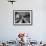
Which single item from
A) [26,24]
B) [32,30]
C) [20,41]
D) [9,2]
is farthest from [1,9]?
[20,41]

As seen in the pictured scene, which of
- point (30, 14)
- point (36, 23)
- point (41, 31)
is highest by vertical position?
point (30, 14)

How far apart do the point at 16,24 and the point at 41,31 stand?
963mm

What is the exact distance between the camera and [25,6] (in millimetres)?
4902

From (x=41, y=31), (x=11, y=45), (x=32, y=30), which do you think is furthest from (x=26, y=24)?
(x=11, y=45)

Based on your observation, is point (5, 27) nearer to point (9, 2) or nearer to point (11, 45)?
point (9, 2)

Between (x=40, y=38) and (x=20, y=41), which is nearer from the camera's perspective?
(x=20, y=41)

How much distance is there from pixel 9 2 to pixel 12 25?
87cm

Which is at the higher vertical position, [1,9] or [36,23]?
[1,9]

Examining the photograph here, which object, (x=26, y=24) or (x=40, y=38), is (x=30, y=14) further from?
(x=40, y=38)

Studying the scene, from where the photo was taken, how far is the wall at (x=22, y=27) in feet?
16.0

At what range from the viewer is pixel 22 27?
16.1 feet

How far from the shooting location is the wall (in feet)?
16.0

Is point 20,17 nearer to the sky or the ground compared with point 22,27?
nearer to the sky

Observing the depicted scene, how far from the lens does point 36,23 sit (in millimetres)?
4875
